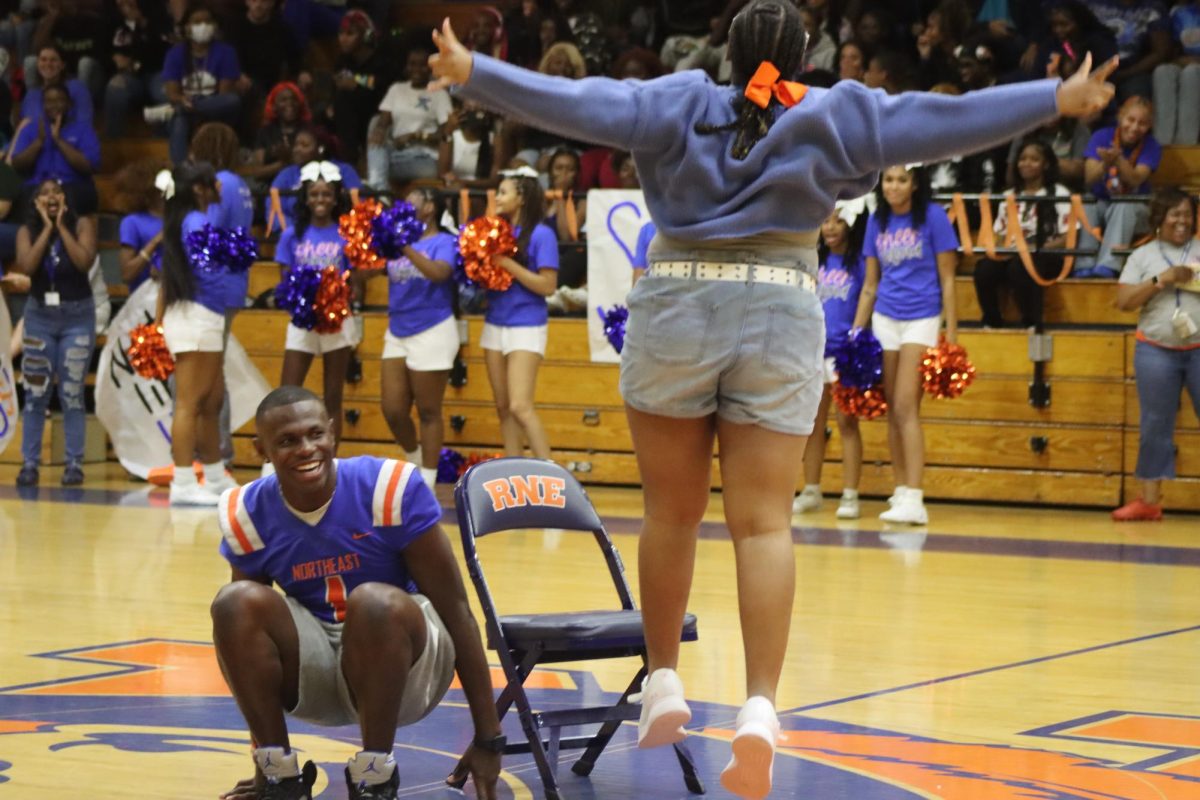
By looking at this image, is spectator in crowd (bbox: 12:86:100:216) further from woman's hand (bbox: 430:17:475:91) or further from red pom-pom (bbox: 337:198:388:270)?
woman's hand (bbox: 430:17:475:91)

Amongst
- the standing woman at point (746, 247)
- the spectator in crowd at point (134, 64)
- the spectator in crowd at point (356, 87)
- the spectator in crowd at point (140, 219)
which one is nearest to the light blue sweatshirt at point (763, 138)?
the standing woman at point (746, 247)

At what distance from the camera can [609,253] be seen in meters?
10.9

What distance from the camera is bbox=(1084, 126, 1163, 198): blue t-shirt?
34.6ft

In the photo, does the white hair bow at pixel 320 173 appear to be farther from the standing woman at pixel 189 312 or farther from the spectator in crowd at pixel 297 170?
the spectator in crowd at pixel 297 170

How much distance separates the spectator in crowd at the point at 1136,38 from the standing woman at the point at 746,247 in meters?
8.15

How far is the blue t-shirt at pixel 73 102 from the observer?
13625 mm

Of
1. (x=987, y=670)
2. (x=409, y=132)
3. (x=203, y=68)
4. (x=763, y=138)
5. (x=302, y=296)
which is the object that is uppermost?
(x=203, y=68)

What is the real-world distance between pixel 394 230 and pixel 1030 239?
3582 millimetres

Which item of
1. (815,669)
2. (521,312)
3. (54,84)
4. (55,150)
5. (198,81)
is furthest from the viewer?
(198,81)

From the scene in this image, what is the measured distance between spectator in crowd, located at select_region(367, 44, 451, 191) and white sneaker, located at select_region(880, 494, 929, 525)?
16.5ft

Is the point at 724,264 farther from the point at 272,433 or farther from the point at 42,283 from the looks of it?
the point at 42,283

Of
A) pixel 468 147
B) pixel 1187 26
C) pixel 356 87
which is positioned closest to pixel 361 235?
pixel 468 147

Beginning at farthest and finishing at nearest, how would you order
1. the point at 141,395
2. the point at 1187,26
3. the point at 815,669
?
1. the point at 1187,26
2. the point at 141,395
3. the point at 815,669

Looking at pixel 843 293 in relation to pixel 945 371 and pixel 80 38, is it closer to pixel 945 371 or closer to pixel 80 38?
pixel 945 371
